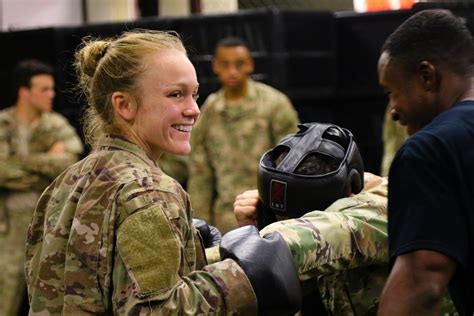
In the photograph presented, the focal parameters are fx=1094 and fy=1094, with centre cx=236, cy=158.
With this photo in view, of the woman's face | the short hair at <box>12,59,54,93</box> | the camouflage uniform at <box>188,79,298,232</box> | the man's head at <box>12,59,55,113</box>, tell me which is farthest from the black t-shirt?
the short hair at <box>12,59,54,93</box>

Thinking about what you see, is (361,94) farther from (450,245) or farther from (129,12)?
(450,245)

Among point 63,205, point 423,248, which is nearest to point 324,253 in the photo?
point 423,248

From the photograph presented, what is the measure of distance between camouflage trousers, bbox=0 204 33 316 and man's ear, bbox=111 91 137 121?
15.0 feet

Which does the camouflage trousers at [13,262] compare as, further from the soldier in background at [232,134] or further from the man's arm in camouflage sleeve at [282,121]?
the man's arm in camouflage sleeve at [282,121]

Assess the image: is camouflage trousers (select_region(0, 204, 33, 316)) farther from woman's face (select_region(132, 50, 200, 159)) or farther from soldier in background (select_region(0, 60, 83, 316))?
woman's face (select_region(132, 50, 200, 159))

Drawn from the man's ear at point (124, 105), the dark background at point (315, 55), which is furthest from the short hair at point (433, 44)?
the dark background at point (315, 55)

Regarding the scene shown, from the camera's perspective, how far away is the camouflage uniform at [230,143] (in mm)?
7367

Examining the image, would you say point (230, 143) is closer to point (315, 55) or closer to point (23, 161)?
point (315, 55)

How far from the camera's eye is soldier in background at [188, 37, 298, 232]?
24.2ft

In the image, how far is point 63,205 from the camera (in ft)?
9.32

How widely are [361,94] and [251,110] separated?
1.03m

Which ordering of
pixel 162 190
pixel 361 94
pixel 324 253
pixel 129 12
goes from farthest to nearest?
1. pixel 129 12
2. pixel 361 94
3. pixel 324 253
4. pixel 162 190

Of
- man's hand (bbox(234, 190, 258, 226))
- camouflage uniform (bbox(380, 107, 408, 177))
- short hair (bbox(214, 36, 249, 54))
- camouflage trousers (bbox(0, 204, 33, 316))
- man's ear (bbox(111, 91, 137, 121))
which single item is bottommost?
camouflage trousers (bbox(0, 204, 33, 316))

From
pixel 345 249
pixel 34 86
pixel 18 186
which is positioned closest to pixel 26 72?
pixel 34 86
